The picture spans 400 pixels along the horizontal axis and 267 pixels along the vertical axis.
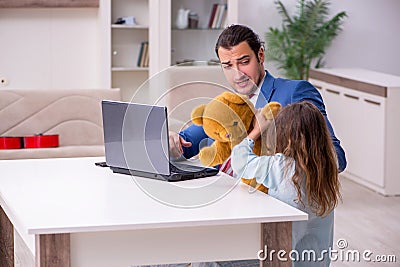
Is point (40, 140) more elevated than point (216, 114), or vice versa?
point (216, 114)

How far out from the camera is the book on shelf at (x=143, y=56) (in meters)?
6.05

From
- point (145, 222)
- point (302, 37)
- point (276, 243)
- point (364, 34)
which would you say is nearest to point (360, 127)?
point (302, 37)

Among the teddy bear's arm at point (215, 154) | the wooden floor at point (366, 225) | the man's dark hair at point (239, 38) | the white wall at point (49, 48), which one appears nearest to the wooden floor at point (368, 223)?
the wooden floor at point (366, 225)

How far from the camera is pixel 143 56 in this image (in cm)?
606

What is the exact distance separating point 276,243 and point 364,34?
5028 mm

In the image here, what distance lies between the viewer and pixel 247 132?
8.07ft

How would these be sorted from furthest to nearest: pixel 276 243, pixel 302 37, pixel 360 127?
pixel 302 37
pixel 360 127
pixel 276 243

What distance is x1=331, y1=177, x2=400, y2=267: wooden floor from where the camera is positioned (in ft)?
13.3

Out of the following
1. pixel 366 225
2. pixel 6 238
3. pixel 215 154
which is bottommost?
pixel 366 225

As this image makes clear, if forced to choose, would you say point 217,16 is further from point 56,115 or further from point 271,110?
point 271,110

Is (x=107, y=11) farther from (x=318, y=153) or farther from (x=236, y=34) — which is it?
(x=318, y=153)

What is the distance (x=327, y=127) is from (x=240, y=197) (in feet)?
1.24

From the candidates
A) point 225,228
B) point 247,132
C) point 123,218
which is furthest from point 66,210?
point 247,132

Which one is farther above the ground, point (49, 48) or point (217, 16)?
point (217, 16)
